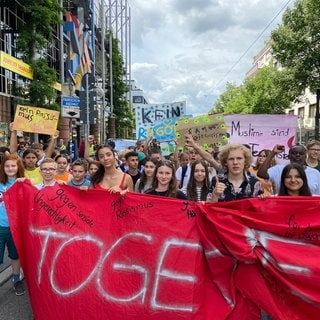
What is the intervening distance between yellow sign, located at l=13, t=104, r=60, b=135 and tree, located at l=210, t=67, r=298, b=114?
1987cm

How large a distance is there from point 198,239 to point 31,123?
17.2ft

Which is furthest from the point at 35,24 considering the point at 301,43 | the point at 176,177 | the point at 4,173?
the point at 176,177

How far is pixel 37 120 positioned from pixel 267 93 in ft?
111

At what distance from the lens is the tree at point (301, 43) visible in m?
23.3

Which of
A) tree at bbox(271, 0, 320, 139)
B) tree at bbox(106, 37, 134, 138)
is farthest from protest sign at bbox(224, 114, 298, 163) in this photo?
tree at bbox(106, 37, 134, 138)

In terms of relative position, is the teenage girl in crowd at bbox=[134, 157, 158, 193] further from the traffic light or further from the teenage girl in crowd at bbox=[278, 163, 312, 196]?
the traffic light

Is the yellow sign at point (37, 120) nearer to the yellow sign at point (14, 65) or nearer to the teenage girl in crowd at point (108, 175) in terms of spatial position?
the teenage girl in crowd at point (108, 175)

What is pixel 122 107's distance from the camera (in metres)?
45.4

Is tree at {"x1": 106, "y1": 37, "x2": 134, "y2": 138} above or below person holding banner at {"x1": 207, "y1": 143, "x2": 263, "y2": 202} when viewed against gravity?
above

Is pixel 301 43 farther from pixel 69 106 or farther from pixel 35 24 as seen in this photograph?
→ pixel 69 106

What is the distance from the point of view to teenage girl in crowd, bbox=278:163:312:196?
3793mm

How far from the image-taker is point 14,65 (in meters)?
17.7

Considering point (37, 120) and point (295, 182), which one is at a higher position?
point (37, 120)

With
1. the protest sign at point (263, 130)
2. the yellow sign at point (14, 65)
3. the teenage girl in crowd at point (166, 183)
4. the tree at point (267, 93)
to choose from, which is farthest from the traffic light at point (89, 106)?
the tree at point (267, 93)
